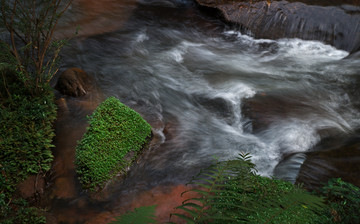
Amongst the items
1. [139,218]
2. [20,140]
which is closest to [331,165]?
[139,218]

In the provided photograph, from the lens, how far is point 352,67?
7.31m

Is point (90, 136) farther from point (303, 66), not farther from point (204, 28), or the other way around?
point (204, 28)

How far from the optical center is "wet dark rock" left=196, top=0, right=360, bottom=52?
8398mm

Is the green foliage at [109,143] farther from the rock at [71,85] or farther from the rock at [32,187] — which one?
the rock at [71,85]

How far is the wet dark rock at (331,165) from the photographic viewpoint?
12.9 ft

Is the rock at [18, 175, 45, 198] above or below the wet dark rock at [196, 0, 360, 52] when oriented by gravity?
below

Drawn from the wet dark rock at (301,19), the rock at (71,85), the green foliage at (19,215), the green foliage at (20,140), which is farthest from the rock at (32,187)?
the wet dark rock at (301,19)

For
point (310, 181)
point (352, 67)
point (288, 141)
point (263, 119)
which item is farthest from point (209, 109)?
point (352, 67)

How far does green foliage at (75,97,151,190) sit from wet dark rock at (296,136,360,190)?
8.03 feet

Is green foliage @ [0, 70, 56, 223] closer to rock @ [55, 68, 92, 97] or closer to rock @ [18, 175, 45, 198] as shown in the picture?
rock @ [18, 175, 45, 198]

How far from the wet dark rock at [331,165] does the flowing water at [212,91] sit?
22cm

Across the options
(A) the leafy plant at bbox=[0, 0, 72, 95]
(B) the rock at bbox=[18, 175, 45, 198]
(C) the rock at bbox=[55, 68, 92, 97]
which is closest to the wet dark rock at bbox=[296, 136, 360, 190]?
(B) the rock at bbox=[18, 175, 45, 198]

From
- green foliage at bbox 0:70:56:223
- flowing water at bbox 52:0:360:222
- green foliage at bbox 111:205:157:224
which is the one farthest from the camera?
flowing water at bbox 52:0:360:222

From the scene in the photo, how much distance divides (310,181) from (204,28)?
678 cm
